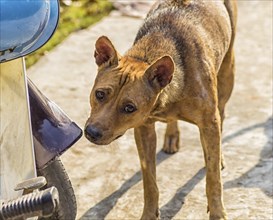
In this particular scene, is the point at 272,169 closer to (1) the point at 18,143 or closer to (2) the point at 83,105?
(2) the point at 83,105

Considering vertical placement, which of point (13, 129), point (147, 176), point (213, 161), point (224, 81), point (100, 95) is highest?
point (13, 129)

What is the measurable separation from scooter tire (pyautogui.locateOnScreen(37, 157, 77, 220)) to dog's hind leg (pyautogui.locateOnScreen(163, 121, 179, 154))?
54.6 inches

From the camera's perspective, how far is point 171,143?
16.1 feet

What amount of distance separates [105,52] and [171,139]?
146 cm

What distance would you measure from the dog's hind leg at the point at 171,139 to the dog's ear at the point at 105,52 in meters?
1.40

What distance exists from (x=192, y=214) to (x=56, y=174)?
99 centimetres

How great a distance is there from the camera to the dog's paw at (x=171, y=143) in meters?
4.93

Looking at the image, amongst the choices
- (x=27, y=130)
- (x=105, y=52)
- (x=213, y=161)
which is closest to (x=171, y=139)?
(x=213, y=161)

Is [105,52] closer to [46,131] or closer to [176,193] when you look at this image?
[46,131]

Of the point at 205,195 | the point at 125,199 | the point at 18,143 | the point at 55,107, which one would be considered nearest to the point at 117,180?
the point at 125,199

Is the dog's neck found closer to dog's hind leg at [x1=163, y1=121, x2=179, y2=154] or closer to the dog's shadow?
the dog's shadow

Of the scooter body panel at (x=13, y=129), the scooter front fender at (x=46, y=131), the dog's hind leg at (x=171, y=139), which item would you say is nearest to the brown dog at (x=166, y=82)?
the scooter front fender at (x=46, y=131)

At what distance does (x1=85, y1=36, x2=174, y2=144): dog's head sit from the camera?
3406 millimetres

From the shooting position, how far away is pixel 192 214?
416cm
